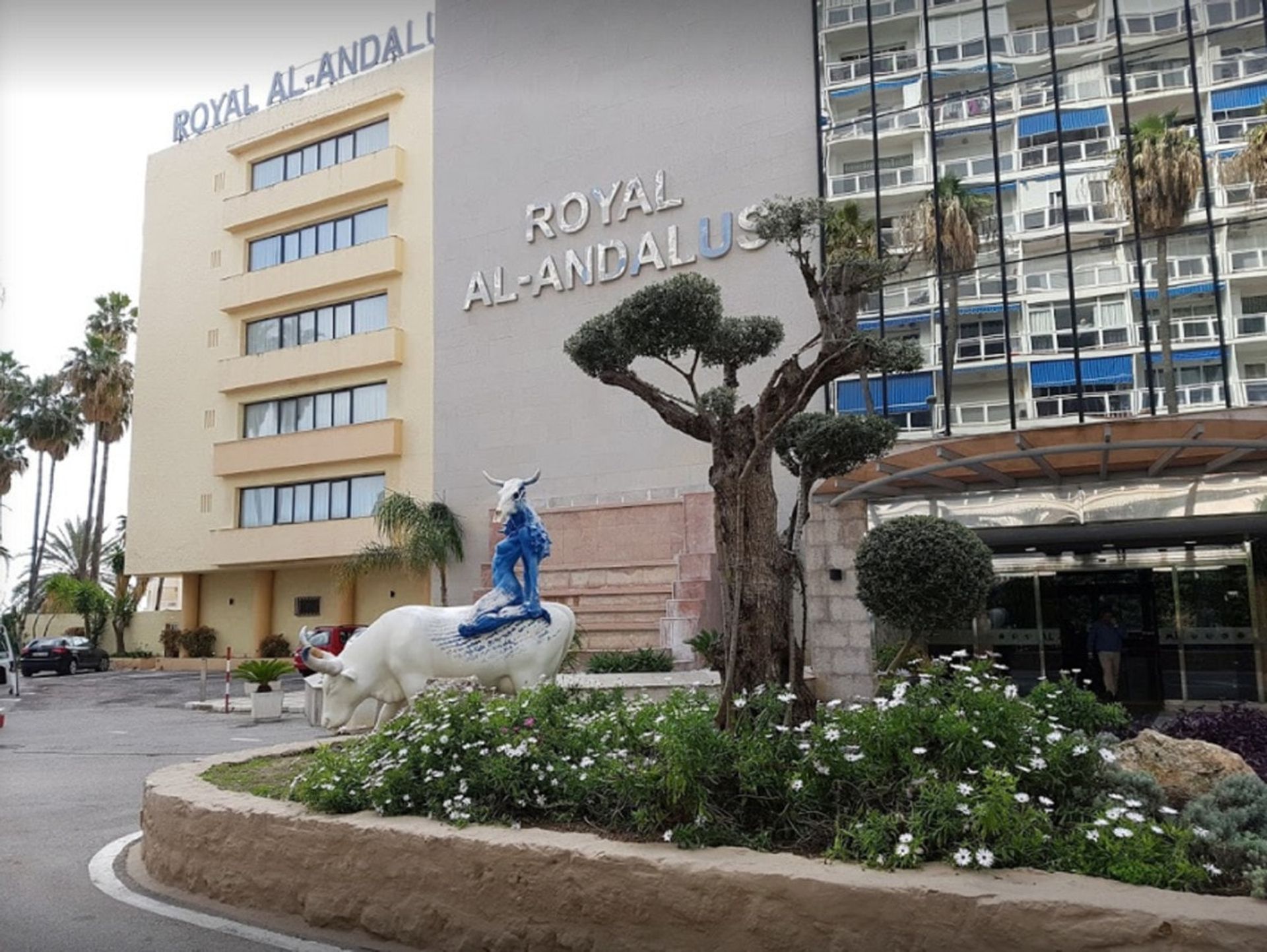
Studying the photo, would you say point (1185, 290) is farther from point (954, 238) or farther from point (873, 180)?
point (873, 180)

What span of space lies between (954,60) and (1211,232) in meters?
6.08

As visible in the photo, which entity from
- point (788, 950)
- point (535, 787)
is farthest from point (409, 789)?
point (788, 950)

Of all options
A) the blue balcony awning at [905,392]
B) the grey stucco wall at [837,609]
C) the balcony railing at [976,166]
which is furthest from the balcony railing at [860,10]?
the grey stucco wall at [837,609]

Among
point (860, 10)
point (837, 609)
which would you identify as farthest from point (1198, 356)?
point (860, 10)

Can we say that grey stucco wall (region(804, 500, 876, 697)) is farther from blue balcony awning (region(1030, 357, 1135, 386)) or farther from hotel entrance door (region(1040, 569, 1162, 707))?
A: blue balcony awning (region(1030, 357, 1135, 386))

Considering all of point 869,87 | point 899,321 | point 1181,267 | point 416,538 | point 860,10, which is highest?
point 860,10

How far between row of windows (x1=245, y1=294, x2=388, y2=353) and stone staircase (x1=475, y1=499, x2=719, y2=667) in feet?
31.7

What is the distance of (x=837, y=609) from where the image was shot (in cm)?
1644

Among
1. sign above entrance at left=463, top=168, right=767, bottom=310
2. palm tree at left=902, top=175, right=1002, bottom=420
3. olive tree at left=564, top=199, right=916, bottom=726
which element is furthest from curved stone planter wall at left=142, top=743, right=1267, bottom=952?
sign above entrance at left=463, top=168, right=767, bottom=310

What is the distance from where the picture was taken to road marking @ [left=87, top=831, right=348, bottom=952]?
16.3 ft

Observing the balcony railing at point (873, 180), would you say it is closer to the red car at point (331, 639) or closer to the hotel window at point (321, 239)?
the hotel window at point (321, 239)

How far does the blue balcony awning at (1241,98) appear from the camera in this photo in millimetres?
18016

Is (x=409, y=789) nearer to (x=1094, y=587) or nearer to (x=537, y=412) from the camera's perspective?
(x=1094, y=587)

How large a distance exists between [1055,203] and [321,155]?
21847 mm
